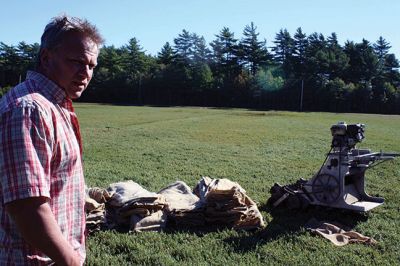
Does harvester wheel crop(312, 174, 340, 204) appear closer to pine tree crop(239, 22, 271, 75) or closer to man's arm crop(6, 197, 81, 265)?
man's arm crop(6, 197, 81, 265)

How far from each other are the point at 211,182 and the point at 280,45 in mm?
92802

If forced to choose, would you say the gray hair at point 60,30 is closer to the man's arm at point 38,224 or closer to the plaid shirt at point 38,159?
the plaid shirt at point 38,159

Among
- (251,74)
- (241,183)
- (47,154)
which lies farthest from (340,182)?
(251,74)

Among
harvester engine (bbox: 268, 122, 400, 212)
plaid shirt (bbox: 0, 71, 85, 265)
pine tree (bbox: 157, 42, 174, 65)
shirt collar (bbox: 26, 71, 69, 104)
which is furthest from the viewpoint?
pine tree (bbox: 157, 42, 174, 65)

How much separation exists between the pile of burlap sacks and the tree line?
71492 millimetres

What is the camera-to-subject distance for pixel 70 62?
2072 mm

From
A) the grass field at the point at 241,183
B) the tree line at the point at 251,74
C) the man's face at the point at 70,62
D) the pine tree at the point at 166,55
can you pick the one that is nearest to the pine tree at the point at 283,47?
the tree line at the point at 251,74

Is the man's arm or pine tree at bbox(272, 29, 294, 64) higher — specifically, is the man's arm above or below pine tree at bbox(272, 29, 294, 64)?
below

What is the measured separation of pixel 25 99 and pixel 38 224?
0.51m

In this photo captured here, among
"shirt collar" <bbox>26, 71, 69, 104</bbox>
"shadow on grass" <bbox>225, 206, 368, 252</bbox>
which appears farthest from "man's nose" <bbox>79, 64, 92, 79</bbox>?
"shadow on grass" <bbox>225, 206, 368, 252</bbox>

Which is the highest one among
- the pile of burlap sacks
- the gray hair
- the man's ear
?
the gray hair

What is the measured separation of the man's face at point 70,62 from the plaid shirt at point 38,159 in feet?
0.16

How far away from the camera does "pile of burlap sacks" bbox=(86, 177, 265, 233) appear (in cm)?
608

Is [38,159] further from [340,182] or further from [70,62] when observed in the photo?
[340,182]
